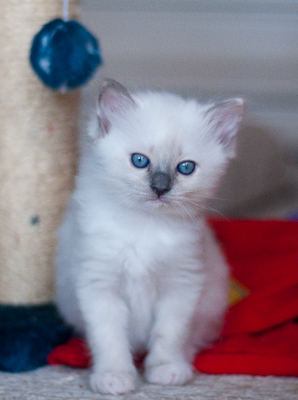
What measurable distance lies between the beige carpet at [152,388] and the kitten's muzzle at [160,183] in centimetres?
55

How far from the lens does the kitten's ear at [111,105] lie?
4.94 ft

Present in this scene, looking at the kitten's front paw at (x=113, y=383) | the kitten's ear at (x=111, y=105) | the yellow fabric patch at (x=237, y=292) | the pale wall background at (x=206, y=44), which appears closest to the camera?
the kitten's front paw at (x=113, y=383)

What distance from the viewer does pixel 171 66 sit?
3.94 meters

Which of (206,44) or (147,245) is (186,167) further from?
(206,44)

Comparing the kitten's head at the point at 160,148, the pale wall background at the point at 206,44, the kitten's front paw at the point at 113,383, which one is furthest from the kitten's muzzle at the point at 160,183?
the pale wall background at the point at 206,44

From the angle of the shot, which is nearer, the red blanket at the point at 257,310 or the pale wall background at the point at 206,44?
the red blanket at the point at 257,310

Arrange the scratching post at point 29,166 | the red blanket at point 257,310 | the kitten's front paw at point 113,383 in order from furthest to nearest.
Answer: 1. the scratching post at point 29,166
2. the red blanket at point 257,310
3. the kitten's front paw at point 113,383

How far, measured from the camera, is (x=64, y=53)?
1681mm

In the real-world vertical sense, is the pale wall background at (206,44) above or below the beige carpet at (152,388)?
above

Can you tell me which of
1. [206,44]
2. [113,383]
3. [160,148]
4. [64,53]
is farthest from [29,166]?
[206,44]

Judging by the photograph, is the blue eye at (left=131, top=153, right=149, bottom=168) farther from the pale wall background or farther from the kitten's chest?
the pale wall background

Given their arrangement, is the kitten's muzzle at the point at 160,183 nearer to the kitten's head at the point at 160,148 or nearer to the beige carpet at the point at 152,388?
the kitten's head at the point at 160,148

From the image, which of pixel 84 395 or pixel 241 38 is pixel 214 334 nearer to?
pixel 84 395

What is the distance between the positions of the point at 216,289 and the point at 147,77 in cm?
248
